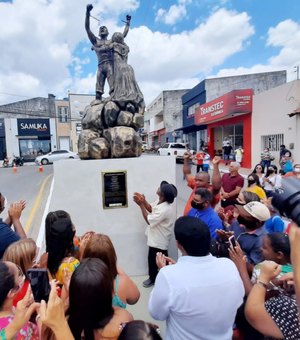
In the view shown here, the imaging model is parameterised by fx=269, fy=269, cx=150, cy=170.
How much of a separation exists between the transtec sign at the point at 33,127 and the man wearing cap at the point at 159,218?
30729 millimetres

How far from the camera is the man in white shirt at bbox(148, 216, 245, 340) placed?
1636 millimetres

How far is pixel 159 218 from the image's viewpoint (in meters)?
3.63

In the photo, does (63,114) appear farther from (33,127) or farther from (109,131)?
(109,131)

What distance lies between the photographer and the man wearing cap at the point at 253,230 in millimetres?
2385

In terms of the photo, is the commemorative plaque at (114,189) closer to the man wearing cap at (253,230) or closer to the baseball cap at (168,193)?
the baseball cap at (168,193)

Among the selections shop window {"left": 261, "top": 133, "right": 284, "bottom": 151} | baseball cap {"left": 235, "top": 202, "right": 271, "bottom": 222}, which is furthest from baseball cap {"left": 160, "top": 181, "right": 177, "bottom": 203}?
shop window {"left": 261, "top": 133, "right": 284, "bottom": 151}

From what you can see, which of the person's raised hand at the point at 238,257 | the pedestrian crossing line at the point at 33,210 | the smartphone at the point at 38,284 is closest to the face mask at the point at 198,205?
the person's raised hand at the point at 238,257

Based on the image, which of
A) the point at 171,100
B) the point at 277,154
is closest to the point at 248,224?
the point at 277,154

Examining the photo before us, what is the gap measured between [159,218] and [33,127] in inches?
1239

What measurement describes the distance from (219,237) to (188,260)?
1.01m

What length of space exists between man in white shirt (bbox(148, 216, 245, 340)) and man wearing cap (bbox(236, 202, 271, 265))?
27.3 inches

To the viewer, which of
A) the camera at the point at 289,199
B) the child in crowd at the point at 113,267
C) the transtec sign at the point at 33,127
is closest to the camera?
the camera at the point at 289,199

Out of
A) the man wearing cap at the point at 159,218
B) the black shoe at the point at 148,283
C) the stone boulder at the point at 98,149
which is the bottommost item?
the black shoe at the point at 148,283

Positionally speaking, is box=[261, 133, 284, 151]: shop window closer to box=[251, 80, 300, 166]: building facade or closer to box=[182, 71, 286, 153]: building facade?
box=[251, 80, 300, 166]: building facade
